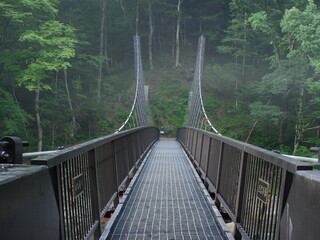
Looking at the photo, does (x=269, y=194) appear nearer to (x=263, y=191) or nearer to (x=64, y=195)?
(x=263, y=191)

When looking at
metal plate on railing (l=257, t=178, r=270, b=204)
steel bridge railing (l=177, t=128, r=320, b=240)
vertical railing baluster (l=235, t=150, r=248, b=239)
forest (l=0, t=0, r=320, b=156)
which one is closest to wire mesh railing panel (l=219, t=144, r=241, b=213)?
steel bridge railing (l=177, t=128, r=320, b=240)

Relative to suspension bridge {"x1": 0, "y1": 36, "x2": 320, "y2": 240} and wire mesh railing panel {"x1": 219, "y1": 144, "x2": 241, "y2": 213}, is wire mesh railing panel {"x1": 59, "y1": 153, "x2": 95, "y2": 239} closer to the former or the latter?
suspension bridge {"x1": 0, "y1": 36, "x2": 320, "y2": 240}

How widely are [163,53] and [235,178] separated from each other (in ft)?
150

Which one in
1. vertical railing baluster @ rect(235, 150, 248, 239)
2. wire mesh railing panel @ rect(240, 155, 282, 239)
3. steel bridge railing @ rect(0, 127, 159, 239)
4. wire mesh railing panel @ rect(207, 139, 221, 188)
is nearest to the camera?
steel bridge railing @ rect(0, 127, 159, 239)

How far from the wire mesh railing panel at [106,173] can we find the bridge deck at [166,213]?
0.29 meters

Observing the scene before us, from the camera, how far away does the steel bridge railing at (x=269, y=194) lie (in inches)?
62.2

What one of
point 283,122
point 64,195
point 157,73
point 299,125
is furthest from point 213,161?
point 157,73

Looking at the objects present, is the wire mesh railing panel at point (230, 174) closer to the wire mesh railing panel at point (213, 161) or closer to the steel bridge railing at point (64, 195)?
the wire mesh railing panel at point (213, 161)

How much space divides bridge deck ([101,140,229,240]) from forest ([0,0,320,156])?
11811 millimetres

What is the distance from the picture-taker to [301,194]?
166cm

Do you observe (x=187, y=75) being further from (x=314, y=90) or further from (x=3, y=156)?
(x=3, y=156)

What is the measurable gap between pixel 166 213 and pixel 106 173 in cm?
94

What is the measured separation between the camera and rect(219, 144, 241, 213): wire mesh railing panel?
3.54m

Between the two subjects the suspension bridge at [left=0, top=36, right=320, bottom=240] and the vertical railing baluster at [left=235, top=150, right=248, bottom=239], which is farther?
the vertical railing baluster at [left=235, top=150, right=248, bottom=239]
